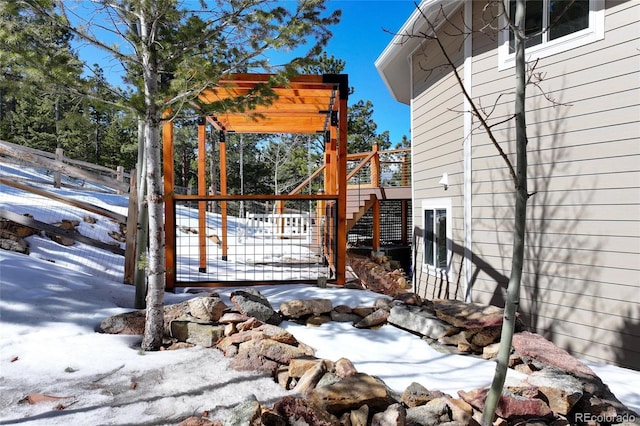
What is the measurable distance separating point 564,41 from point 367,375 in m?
4.08

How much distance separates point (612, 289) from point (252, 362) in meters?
3.62

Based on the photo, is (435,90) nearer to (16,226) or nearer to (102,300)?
(102,300)

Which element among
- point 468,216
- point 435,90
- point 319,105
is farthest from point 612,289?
point 319,105

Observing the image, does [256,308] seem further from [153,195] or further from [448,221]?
[448,221]

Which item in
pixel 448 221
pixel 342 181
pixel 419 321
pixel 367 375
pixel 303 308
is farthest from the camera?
pixel 448 221

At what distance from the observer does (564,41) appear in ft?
12.1

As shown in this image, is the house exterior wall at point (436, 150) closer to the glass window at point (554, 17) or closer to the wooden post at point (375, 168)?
the glass window at point (554, 17)

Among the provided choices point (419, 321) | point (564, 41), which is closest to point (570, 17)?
point (564, 41)

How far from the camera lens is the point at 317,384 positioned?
2061 mm

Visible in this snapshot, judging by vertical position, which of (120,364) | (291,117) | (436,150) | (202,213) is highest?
(291,117)

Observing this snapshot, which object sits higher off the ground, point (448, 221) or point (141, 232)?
point (448, 221)

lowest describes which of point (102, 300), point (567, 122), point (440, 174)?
point (102, 300)

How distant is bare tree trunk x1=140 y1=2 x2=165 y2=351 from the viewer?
2584 millimetres

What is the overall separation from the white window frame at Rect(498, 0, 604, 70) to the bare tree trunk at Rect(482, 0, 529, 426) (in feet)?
8.09
